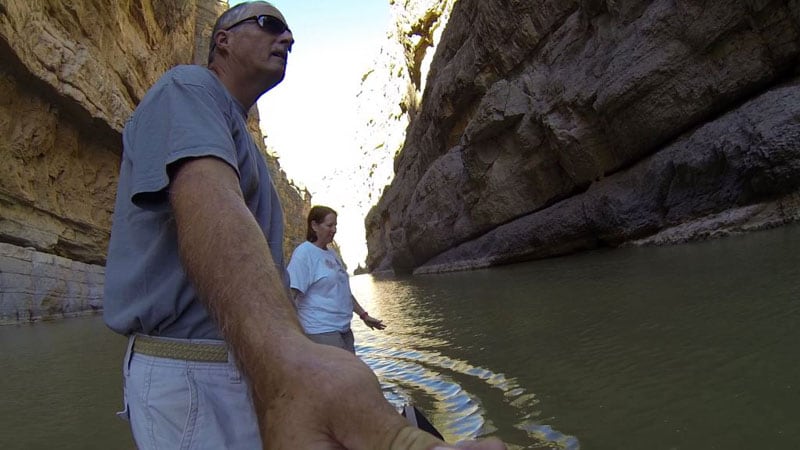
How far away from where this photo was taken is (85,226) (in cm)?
1767

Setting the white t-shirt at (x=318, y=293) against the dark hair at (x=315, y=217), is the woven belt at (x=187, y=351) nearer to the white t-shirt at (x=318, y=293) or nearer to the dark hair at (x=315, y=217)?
the white t-shirt at (x=318, y=293)

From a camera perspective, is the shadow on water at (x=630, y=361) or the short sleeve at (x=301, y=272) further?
the short sleeve at (x=301, y=272)

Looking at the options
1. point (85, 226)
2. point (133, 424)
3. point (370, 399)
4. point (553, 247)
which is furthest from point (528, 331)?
point (85, 226)

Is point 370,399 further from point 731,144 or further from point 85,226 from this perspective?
point 85,226

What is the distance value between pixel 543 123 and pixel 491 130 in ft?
8.64

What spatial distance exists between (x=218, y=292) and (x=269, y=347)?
125 mm

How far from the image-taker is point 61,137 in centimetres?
1672

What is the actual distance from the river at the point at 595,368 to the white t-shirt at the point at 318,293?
804 mm

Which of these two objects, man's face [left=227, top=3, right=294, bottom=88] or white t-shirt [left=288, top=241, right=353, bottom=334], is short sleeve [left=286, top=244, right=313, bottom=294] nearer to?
white t-shirt [left=288, top=241, right=353, bottom=334]

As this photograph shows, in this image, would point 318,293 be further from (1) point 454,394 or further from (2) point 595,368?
(2) point 595,368

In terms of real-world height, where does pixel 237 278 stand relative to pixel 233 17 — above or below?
below

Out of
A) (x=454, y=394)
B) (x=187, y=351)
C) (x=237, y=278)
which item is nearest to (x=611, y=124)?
(x=454, y=394)

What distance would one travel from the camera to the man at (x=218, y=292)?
1.66 feet

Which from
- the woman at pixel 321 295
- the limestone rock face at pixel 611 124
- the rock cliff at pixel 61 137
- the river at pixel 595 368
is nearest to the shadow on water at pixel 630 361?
the river at pixel 595 368
